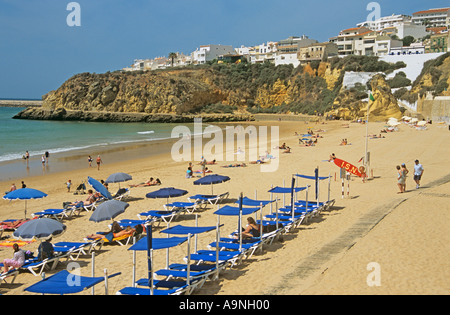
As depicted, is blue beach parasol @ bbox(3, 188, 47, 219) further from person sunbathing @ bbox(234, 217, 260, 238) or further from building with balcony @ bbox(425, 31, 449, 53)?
building with balcony @ bbox(425, 31, 449, 53)

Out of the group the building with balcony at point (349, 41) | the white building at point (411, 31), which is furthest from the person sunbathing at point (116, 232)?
the white building at point (411, 31)

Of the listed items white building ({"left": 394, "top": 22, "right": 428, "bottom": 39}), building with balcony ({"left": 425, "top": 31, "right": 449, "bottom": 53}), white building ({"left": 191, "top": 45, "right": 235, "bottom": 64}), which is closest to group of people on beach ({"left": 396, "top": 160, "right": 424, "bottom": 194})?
building with balcony ({"left": 425, "top": 31, "right": 449, "bottom": 53})

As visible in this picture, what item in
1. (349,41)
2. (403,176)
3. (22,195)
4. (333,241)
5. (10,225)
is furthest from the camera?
(349,41)

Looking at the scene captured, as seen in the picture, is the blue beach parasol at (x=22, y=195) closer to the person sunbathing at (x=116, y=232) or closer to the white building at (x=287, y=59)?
the person sunbathing at (x=116, y=232)

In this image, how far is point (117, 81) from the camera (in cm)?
8369

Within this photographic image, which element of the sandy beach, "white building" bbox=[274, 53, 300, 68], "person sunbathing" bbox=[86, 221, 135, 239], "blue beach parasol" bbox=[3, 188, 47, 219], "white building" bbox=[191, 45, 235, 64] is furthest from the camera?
"white building" bbox=[191, 45, 235, 64]

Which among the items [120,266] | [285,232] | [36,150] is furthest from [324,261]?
[36,150]

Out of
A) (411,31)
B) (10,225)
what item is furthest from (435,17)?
(10,225)

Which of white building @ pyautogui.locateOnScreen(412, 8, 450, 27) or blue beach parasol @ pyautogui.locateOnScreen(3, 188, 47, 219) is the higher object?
white building @ pyautogui.locateOnScreen(412, 8, 450, 27)

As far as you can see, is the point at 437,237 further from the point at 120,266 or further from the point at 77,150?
the point at 77,150

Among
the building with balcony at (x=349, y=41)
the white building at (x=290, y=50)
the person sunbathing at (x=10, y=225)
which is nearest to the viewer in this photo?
the person sunbathing at (x=10, y=225)

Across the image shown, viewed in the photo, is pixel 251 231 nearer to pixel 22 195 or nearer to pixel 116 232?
pixel 116 232

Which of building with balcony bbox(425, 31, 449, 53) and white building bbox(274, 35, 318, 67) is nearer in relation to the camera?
building with balcony bbox(425, 31, 449, 53)

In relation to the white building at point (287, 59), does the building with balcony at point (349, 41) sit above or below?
above
